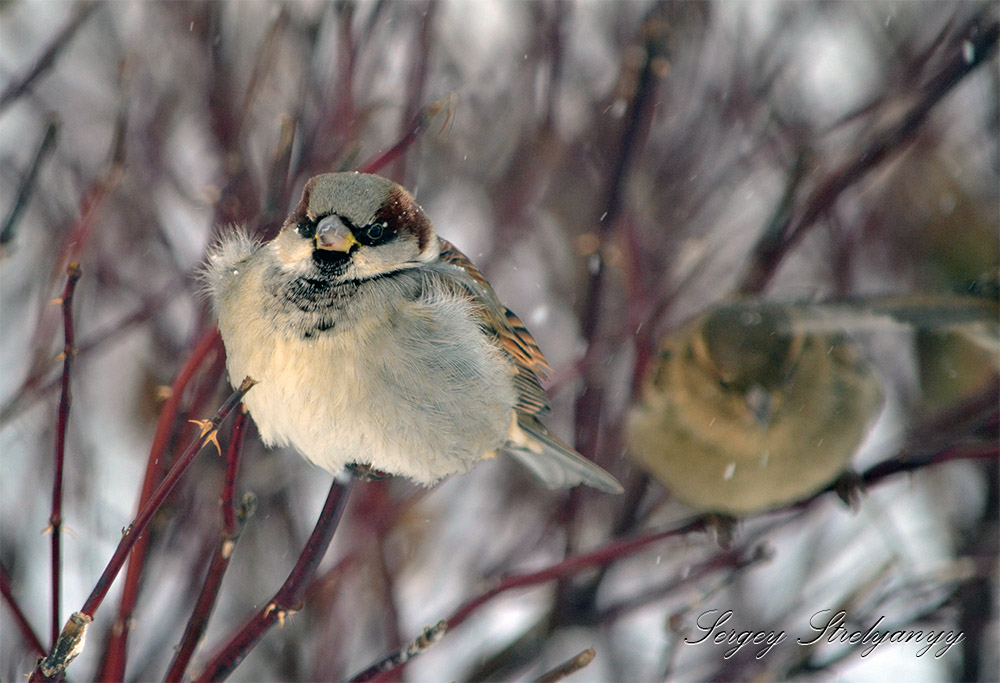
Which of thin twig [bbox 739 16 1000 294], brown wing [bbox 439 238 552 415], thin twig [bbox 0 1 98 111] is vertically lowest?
brown wing [bbox 439 238 552 415]

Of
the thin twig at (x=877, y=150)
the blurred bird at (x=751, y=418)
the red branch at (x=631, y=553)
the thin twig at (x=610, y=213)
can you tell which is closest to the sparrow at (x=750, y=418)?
the blurred bird at (x=751, y=418)

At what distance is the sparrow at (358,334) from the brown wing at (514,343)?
6cm

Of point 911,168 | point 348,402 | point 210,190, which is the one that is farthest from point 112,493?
point 911,168

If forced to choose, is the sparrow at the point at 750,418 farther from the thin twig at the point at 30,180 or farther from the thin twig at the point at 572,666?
the thin twig at the point at 30,180

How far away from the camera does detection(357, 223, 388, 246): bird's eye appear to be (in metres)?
2.08

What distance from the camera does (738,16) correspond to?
12.0 ft

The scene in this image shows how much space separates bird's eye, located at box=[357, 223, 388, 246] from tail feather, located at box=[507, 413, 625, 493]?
78cm

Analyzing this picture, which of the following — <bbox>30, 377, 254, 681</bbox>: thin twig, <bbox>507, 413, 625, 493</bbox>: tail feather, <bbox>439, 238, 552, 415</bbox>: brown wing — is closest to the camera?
<bbox>30, 377, 254, 681</bbox>: thin twig

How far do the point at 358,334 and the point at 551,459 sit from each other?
0.86m

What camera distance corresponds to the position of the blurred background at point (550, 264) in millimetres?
2756

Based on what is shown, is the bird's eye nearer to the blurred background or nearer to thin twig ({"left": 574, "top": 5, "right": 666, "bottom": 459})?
the blurred background

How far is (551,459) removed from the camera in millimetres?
2668

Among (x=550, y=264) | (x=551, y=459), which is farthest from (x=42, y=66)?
(x=550, y=264)

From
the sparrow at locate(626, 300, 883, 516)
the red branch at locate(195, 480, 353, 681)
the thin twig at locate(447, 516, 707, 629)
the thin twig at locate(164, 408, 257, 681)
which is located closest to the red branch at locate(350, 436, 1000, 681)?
the thin twig at locate(447, 516, 707, 629)
